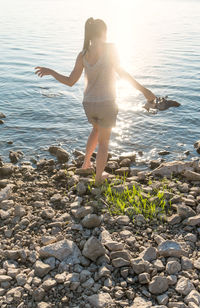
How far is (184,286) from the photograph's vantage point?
11.8 feet

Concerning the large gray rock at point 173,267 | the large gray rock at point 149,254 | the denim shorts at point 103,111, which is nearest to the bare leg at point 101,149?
the denim shorts at point 103,111

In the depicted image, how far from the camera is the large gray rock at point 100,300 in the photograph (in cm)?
344

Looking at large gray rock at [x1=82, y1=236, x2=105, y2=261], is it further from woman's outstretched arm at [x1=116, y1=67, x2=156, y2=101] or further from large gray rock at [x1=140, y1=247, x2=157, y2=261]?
woman's outstretched arm at [x1=116, y1=67, x2=156, y2=101]

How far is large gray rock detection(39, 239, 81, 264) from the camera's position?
4000 mm

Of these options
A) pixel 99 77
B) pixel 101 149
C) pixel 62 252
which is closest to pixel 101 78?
pixel 99 77

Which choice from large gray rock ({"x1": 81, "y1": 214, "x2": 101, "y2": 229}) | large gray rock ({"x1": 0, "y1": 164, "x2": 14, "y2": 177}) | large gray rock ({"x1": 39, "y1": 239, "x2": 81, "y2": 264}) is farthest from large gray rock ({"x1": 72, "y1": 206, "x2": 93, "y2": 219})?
large gray rock ({"x1": 0, "y1": 164, "x2": 14, "y2": 177})

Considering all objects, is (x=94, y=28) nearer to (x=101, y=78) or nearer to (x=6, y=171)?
(x=101, y=78)

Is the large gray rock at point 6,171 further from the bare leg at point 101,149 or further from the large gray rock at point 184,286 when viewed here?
the large gray rock at point 184,286

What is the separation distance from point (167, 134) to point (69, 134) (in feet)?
7.42

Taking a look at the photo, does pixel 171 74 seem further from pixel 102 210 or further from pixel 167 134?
pixel 102 210

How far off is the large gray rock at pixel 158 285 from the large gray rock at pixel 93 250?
0.67m

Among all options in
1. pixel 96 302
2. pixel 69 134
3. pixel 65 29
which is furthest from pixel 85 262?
pixel 65 29

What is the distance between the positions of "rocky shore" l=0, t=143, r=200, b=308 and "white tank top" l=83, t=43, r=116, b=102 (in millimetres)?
1338

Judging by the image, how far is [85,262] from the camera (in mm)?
3959
